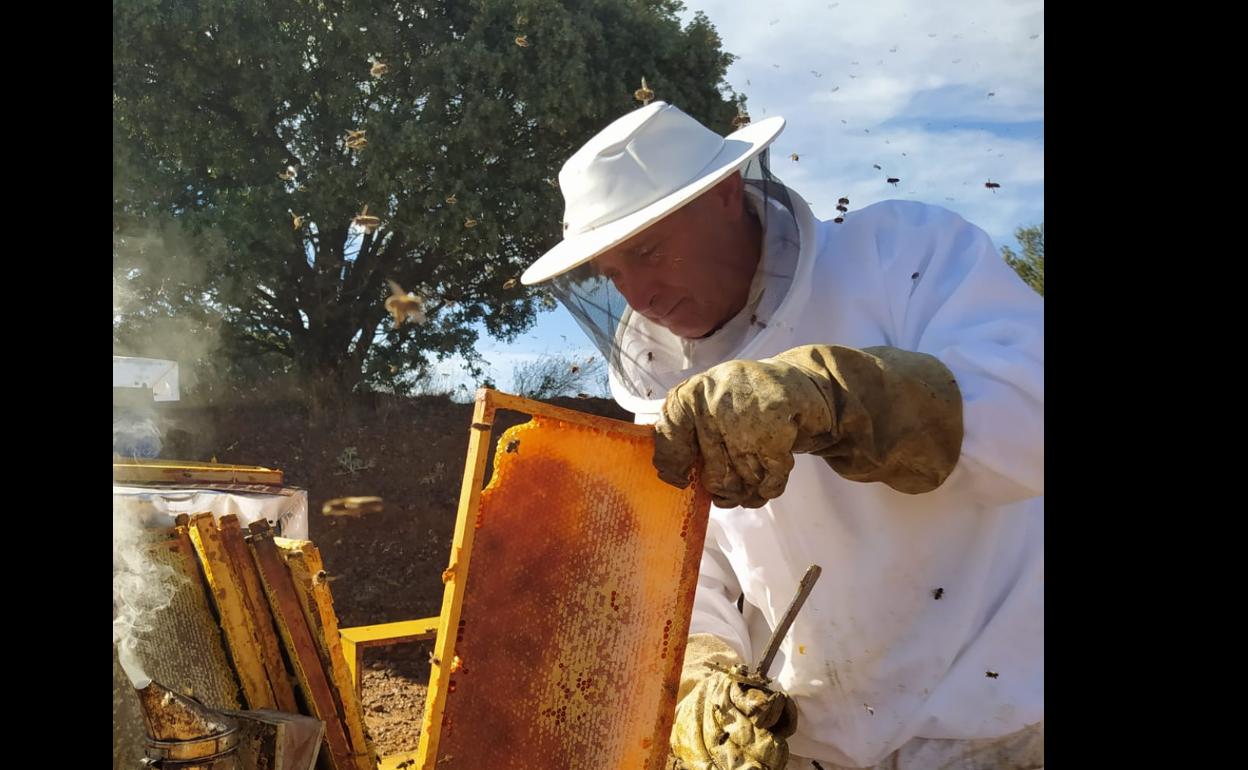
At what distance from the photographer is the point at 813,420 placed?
5.33 ft

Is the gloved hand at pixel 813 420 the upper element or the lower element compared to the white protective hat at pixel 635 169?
lower

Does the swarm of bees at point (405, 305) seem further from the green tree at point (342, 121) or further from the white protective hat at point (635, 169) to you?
the white protective hat at point (635, 169)

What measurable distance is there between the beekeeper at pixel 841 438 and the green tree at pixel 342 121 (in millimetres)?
6399

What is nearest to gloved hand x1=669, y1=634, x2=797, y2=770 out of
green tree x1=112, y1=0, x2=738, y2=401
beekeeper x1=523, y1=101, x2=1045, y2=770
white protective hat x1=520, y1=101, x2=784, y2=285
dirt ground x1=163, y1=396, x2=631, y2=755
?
beekeeper x1=523, y1=101, x2=1045, y2=770

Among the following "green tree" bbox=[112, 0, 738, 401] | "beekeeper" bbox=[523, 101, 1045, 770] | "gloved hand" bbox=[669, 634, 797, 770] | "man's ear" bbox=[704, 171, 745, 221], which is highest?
"green tree" bbox=[112, 0, 738, 401]

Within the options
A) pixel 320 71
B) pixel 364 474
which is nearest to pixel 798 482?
pixel 364 474

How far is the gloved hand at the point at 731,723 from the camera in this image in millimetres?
2057

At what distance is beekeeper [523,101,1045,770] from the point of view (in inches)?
66.7

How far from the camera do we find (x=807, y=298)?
214 centimetres

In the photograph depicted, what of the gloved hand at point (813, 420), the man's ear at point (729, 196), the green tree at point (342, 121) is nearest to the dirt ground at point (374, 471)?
the green tree at point (342, 121)

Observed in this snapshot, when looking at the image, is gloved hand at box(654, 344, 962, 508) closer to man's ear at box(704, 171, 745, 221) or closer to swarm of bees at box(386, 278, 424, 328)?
man's ear at box(704, 171, 745, 221)

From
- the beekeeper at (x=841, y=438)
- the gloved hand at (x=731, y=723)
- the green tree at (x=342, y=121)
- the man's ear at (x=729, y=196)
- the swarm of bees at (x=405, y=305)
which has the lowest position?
the gloved hand at (x=731, y=723)

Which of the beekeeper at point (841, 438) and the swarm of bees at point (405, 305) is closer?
the beekeeper at point (841, 438)

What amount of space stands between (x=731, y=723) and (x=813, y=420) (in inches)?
36.0
